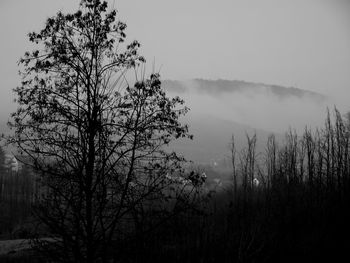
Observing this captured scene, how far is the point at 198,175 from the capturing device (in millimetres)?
6191

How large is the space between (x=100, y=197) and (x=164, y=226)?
5.38 feet

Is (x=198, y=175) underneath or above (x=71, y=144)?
underneath

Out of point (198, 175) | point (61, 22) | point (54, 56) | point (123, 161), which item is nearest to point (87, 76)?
point (54, 56)

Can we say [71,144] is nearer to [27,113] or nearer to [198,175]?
[27,113]

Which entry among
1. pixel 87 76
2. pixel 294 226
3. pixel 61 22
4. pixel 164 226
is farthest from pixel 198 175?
pixel 294 226

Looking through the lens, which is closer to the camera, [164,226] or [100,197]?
[100,197]

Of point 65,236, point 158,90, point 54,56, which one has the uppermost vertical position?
point 54,56

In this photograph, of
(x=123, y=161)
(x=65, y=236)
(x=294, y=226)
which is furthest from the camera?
(x=294, y=226)

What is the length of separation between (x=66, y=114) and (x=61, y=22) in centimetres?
191

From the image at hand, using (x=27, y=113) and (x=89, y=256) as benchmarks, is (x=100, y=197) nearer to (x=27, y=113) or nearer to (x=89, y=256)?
(x=89, y=256)

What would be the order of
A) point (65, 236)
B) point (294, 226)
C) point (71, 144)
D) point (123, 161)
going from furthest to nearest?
point (294, 226) < point (123, 161) < point (71, 144) < point (65, 236)

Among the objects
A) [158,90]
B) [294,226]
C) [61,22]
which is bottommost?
[294,226]

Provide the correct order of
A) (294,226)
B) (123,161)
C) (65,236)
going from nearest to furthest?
(65,236)
(123,161)
(294,226)

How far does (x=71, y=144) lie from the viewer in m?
5.68
